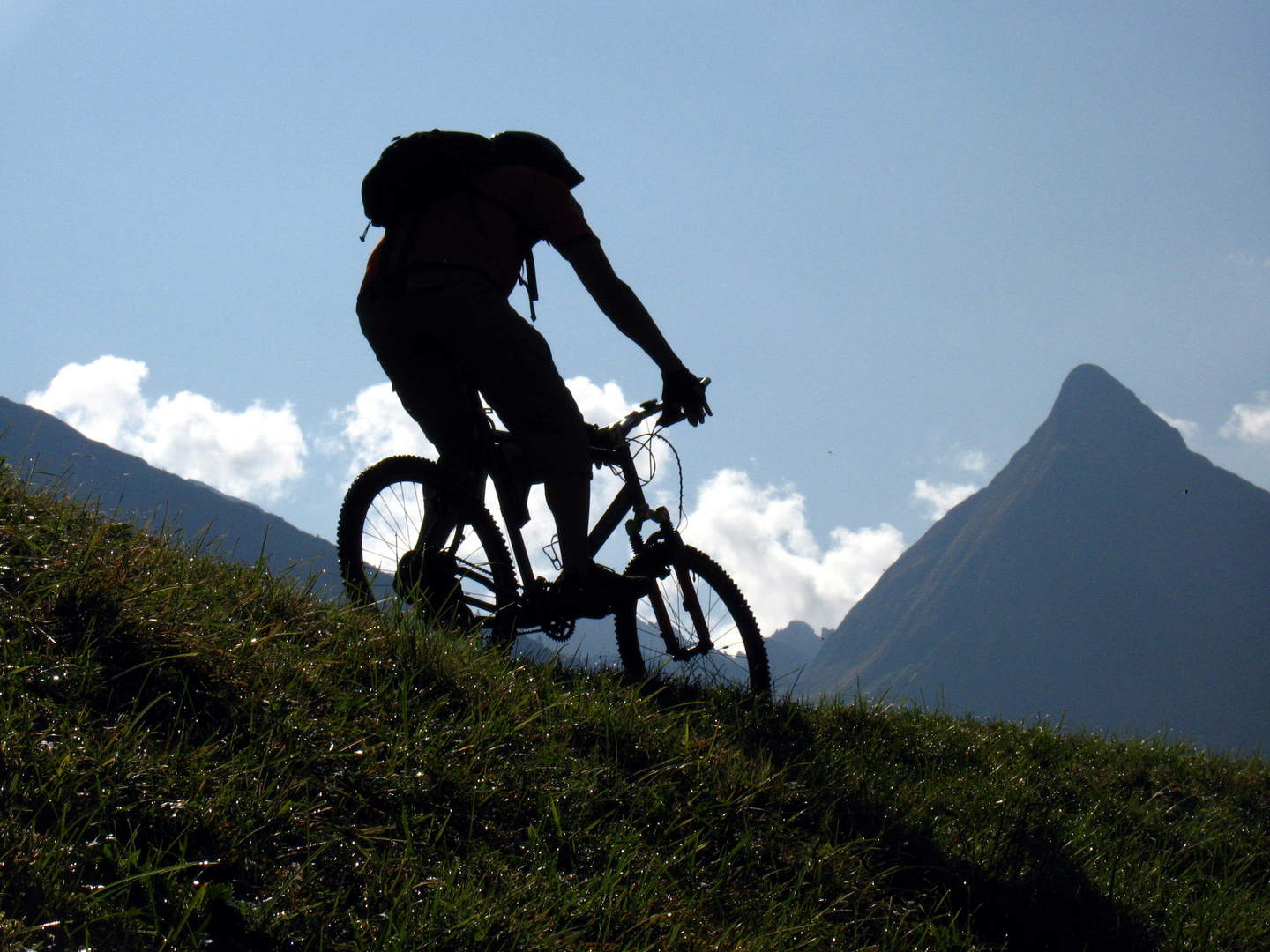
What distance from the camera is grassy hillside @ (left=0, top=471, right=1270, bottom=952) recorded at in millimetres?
1717

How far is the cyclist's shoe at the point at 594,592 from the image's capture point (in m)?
4.07

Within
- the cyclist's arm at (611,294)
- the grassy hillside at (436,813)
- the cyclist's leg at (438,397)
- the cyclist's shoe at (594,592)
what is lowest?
the grassy hillside at (436,813)

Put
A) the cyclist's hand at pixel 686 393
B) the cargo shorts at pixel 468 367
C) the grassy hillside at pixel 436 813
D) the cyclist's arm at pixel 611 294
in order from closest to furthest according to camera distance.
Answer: the grassy hillside at pixel 436 813 → the cargo shorts at pixel 468 367 → the cyclist's arm at pixel 611 294 → the cyclist's hand at pixel 686 393

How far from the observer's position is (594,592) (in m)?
4.08

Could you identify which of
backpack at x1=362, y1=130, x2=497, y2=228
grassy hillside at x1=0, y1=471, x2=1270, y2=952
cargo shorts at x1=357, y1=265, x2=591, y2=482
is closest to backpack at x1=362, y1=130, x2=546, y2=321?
backpack at x1=362, y1=130, x2=497, y2=228

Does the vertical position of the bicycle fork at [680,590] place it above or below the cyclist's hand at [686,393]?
below

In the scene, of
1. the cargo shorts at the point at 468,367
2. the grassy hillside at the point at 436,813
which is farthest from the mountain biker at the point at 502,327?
the grassy hillside at the point at 436,813

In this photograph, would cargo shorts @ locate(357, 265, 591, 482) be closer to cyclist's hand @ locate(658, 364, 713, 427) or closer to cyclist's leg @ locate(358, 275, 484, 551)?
cyclist's leg @ locate(358, 275, 484, 551)

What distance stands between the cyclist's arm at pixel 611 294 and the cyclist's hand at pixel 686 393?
18cm

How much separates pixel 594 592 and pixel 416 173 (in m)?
2.00

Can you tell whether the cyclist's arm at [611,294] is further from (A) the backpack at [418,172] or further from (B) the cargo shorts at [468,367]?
(A) the backpack at [418,172]

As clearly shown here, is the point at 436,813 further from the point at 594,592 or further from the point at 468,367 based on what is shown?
the point at 468,367

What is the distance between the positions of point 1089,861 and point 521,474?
2.73 meters

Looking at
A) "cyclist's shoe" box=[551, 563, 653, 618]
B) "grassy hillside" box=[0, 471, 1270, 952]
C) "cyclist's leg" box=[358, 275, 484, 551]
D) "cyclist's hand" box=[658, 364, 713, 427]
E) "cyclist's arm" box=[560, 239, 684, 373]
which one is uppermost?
"cyclist's arm" box=[560, 239, 684, 373]
